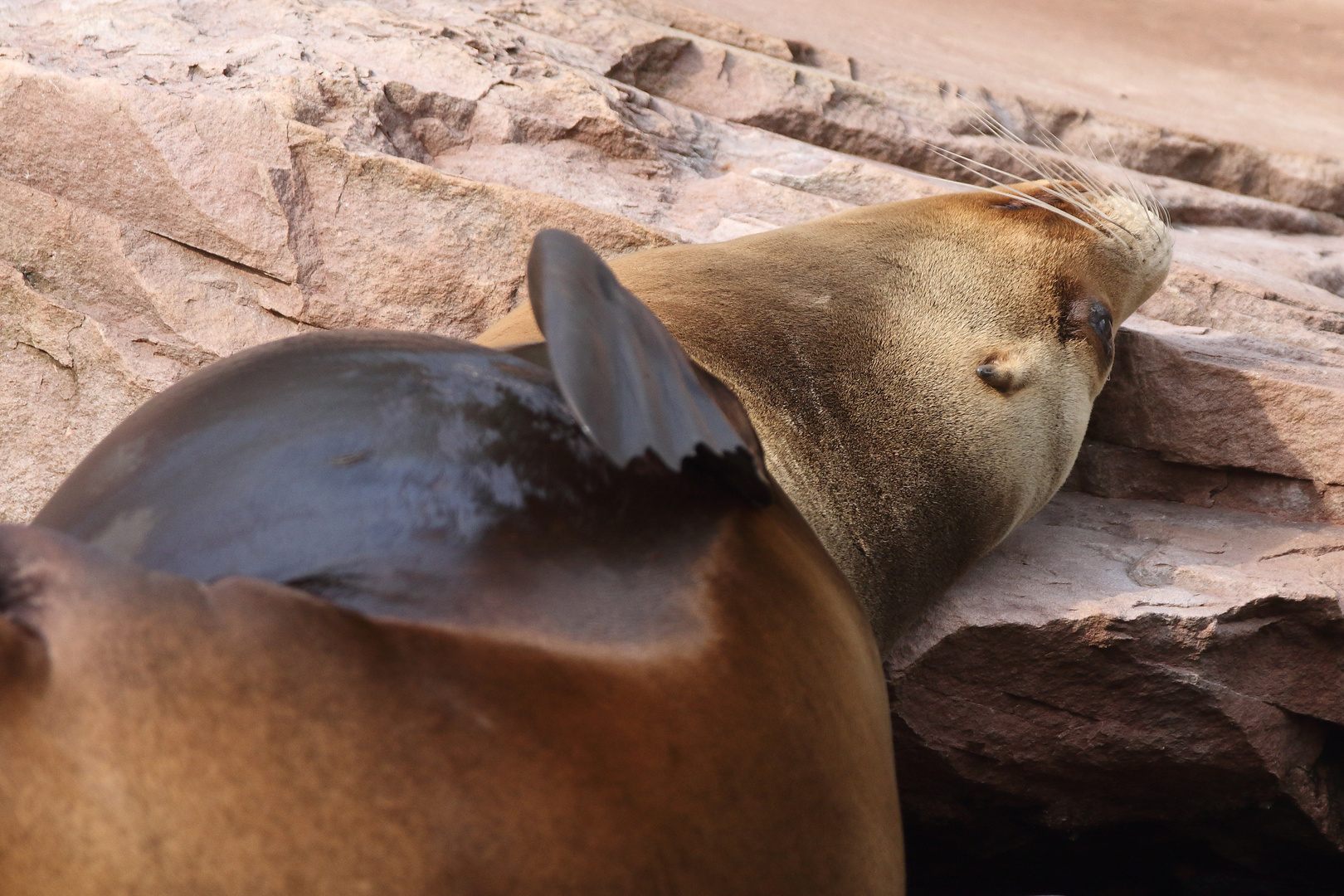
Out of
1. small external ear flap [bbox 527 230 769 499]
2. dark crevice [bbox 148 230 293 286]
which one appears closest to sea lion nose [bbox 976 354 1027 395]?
small external ear flap [bbox 527 230 769 499]

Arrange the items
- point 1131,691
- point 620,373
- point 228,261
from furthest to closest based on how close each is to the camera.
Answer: point 228,261 < point 1131,691 < point 620,373

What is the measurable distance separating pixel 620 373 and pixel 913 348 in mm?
1201

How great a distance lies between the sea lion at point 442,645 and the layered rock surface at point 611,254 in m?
1.16

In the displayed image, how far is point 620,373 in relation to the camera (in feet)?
3.93

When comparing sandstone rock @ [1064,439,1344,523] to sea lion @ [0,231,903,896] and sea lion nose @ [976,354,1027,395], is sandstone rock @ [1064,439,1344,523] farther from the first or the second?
sea lion @ [0,231,903,896]

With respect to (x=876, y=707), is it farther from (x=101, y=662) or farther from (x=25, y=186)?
(x=25, y=186)

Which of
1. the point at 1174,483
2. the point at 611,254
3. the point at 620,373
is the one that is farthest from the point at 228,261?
the point at 1174,483

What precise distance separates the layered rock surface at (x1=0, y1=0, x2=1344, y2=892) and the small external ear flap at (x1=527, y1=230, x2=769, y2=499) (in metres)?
1.20

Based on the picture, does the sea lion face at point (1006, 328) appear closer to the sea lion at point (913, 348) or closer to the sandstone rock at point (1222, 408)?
the sea lion at point (913, 348)

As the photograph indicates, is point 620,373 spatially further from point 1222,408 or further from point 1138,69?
point 1138,69

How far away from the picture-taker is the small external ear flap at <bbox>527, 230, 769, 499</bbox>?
1.14 meters

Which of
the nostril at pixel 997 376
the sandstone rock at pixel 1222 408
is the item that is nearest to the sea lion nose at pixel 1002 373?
the nostril at pixel 997 376

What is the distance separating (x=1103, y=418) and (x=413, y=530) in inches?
101

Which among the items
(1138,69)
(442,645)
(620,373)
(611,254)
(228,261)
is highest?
(1138,69)
